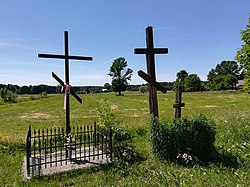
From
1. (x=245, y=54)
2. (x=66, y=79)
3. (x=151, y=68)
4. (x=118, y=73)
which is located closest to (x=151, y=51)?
(x=151, y=68)

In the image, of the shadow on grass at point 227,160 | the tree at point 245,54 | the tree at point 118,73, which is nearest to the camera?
the shadow on grass at point 227,160

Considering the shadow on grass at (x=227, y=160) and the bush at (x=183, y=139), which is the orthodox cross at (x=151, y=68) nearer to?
the bush at (x=183, y=139)

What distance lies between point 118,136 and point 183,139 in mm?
1867

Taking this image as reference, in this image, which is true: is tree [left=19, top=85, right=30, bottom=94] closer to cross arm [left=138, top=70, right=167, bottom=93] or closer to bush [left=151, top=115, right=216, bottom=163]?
cross arm [left=138, top=70, right=167, bottom=93]

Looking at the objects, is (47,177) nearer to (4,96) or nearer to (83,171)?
(83,171)

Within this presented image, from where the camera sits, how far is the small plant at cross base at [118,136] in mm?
5816

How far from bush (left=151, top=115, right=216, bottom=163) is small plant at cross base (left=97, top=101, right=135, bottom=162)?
814mm

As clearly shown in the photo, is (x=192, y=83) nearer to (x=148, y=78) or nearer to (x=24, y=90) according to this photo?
(x=24, y=90)

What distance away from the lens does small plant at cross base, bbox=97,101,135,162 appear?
582cm

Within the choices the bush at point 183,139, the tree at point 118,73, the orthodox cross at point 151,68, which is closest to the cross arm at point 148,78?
the orthodox cross at point 151,68

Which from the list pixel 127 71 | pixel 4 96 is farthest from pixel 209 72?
pixel 4 96

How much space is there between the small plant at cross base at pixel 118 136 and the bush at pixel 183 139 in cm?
81

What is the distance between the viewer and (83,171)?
505 cm

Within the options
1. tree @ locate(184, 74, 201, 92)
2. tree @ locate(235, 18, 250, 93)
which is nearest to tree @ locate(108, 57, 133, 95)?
tree @ locate(184, 74, 201, 92)
